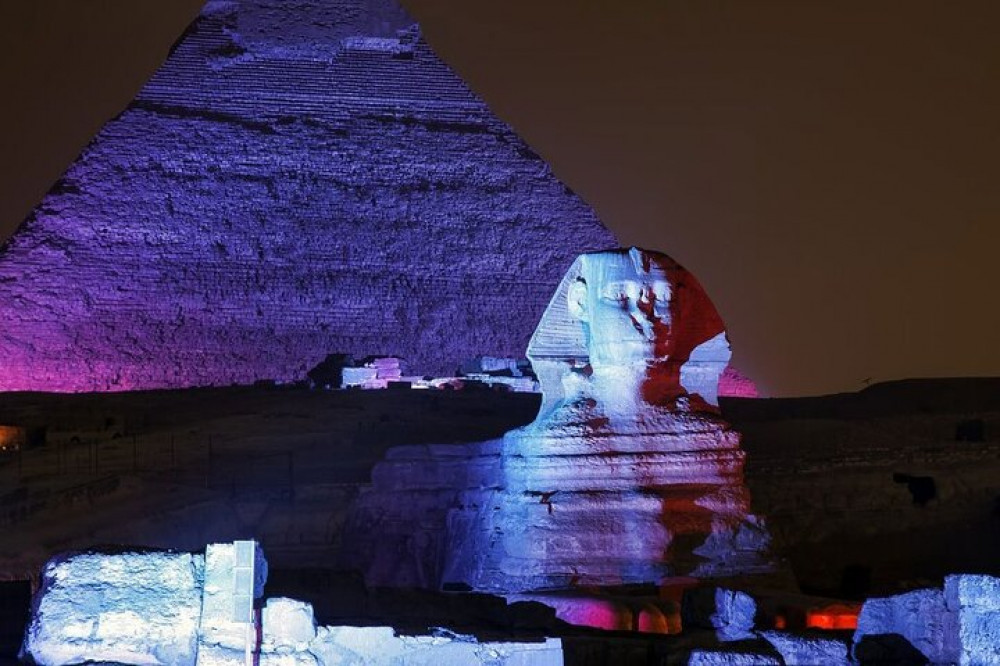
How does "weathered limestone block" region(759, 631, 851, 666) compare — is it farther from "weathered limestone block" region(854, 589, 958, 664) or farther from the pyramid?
the pyramid

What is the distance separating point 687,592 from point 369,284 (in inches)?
2603

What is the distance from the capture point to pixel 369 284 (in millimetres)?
75562

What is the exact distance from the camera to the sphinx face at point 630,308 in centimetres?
1216

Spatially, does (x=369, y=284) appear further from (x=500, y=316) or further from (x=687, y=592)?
(x=687, y=592)

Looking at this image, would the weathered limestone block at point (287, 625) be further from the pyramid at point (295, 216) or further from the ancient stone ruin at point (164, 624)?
the pyramid at point (295, 216)

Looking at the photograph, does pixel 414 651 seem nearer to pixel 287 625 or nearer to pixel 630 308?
pixel 287 625

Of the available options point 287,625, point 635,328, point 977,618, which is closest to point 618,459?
point 635,328

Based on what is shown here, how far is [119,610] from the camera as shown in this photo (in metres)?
7.86

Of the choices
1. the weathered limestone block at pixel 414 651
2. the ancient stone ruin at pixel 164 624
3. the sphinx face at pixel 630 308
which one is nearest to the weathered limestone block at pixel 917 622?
the weathered limestone block at pixel 414 651

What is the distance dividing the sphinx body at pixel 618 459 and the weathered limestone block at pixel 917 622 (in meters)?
2.83

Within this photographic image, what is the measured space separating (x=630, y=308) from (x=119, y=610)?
15.9 feet

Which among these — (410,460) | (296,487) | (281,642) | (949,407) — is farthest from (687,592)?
(949,407)

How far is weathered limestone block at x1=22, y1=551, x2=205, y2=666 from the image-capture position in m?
7.85

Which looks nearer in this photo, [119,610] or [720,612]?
[119,610]
